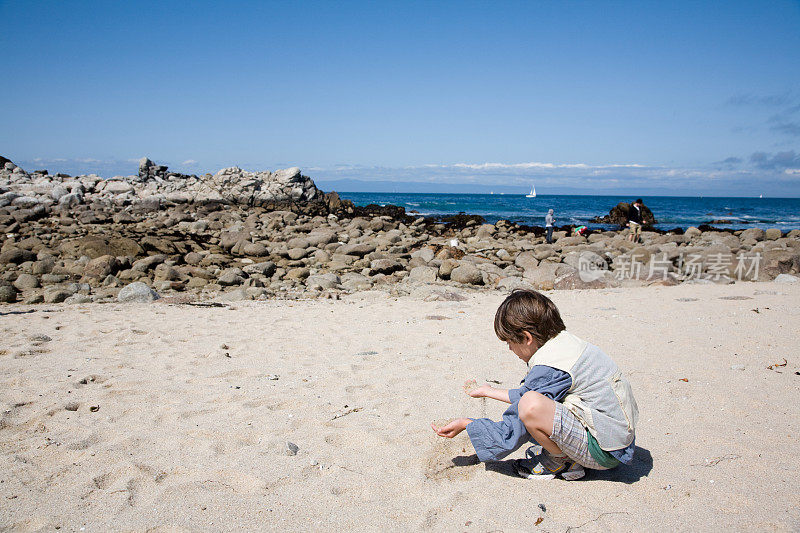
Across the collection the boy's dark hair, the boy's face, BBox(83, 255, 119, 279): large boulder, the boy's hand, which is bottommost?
BBox(83, 255, 119, 279): large boulder

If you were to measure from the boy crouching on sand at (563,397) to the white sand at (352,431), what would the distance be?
24cm

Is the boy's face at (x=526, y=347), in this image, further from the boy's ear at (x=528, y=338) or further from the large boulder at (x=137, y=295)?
the large boulder at (x=137, y=295)

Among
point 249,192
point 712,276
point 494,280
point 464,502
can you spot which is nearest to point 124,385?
point 464,502

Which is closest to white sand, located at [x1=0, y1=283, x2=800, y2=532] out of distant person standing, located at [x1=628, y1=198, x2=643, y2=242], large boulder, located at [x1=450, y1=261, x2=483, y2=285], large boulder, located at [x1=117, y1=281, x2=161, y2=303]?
large boulder, located at [x1=117, y1=281, x2=161, y2=303]

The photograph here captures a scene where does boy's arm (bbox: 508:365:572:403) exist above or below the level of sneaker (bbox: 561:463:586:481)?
above

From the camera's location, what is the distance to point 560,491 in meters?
2.41

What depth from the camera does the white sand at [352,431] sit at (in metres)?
2.23

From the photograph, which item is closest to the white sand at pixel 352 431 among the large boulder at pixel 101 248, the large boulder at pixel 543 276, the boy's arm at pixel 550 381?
the boy's arm at pixel 550 381

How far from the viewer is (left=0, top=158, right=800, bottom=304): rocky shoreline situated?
31.7ft

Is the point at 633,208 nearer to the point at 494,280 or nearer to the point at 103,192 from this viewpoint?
the point at 494,280

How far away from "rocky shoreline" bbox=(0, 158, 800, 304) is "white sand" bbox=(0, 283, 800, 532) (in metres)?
3.58

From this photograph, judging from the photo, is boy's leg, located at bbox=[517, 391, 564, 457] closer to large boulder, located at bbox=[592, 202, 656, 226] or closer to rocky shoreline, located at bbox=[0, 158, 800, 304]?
rocky shoreline, located at bbox=[0, 158, 800, 304]

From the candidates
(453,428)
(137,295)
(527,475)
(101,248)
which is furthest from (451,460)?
(101,248)

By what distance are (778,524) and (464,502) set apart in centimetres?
132
